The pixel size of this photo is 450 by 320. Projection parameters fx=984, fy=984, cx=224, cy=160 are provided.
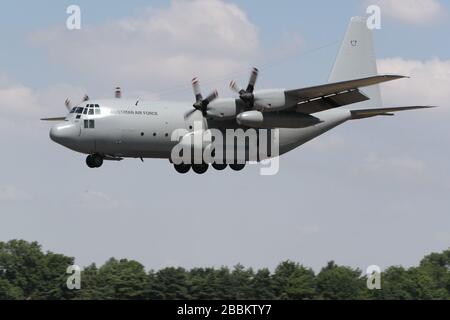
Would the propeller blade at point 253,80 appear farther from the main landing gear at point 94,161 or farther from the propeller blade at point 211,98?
the main landing gear at point 94,161

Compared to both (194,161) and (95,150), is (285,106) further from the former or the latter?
(95,150)

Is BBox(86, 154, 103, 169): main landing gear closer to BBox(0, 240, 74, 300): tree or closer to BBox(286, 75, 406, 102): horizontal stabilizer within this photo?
BBox(286, 75, 406, 102): horizontal stabilizer

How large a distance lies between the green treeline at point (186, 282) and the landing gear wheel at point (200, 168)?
2175cm

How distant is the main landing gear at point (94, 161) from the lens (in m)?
41.7

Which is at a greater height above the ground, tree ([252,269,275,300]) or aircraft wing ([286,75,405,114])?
aircraft wing ([286,75,405,114])

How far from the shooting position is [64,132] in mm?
40750

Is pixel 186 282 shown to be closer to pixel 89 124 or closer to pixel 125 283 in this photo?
pixel 125 283

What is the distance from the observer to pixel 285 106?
41.8m

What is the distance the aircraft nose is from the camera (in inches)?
1603

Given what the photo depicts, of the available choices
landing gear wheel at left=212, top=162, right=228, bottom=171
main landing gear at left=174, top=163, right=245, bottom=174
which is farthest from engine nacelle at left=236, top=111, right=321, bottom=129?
landing gear wheel at left=212, top=162, right=228, bottom=171

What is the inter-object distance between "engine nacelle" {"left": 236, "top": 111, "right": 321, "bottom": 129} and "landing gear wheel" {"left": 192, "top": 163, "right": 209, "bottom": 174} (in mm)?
3426

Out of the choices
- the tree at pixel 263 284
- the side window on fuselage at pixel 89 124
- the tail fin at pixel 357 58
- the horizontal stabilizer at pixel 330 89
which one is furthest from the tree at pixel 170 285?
the horizontal stabilizer at pixel 330 89

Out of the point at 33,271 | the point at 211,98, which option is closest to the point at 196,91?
the point at 211,98

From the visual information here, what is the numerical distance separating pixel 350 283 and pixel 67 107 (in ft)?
103
